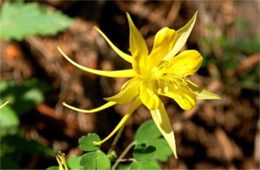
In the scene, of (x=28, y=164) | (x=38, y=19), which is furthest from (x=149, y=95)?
(x=28, y=164)

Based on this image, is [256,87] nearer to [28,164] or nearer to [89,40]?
[89,40]

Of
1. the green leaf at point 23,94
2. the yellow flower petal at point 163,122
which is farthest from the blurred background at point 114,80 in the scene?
the yellow flower petal at point 163,122

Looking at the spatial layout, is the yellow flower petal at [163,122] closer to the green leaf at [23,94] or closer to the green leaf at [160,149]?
the green leaf at [160,149]

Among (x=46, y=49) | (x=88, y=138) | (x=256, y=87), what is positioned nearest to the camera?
(x=88, y=138)

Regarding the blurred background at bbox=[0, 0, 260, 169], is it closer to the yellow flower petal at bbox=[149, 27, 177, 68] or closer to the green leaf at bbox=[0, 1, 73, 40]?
the green leaf at bbox=[0, 1, 73, 40]

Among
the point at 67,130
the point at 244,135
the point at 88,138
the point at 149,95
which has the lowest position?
the point at 244,135

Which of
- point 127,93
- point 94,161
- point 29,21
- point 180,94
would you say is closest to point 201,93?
point 180,94

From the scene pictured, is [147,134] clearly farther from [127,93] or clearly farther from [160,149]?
[127,93]
